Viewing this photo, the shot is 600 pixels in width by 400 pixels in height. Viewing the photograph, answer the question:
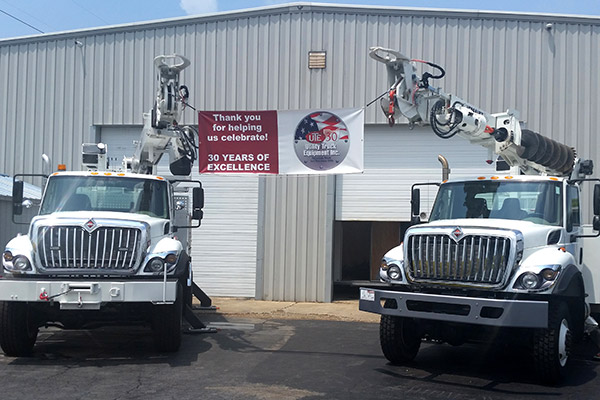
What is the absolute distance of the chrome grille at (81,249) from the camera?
8.84 meters

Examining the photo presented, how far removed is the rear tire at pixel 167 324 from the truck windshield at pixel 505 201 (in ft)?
11.9

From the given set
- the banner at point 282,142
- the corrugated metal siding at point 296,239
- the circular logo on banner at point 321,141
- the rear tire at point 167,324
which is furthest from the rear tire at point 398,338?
the corrugated metal siding at point 296,239

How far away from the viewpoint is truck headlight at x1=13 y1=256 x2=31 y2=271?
882 cm

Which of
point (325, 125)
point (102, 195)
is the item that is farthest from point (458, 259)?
point (325, 125)

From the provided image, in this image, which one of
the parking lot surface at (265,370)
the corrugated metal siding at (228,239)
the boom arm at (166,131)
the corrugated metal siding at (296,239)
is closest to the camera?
the parking lot surface at (265,370)

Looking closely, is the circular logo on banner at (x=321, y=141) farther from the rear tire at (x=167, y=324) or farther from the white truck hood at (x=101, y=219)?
the rear tire at (x=167, y=324)

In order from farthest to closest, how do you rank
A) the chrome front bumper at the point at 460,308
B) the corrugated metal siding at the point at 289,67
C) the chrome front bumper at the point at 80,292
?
the corrugated metal siding at the point at 289,67
the chrome front bumper at the point at 80,292
the chrome front bumper at the point at 460,308

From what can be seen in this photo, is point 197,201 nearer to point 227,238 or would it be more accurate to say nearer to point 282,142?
point 282,142

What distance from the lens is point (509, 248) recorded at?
7.73 meters

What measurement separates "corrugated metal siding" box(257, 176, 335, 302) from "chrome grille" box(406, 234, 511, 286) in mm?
7934

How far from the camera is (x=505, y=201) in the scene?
8.87 metres

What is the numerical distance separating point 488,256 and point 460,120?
2.33 meters

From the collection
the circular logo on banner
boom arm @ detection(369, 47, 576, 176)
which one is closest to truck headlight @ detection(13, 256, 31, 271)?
boom arm @ detection(369, 47, 576, 176)

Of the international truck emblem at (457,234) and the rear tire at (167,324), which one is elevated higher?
the international truck emblem at (457,234)
